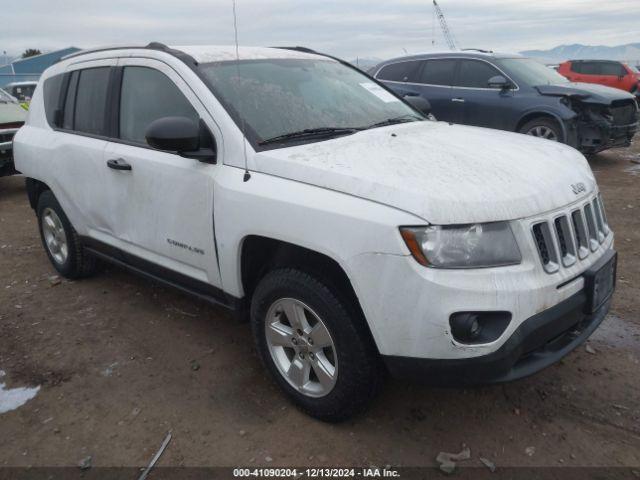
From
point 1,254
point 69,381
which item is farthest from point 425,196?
point 1,254

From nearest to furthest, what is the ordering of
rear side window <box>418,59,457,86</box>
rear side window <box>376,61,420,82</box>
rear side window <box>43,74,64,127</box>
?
rear side window <box>43,74,64,127</box>, rear side window <box>418,59,457,86</box>, rear side window <box>376,61,420,82</box>

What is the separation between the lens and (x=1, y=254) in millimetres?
5500

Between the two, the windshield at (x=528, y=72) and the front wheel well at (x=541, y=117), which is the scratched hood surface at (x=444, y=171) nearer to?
the front wheel well at (x=541, y=117)

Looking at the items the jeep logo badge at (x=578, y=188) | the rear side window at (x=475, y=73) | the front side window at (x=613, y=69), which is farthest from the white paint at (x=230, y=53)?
the front side window at (x=613, y=69)

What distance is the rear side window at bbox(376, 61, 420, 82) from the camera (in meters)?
9.16

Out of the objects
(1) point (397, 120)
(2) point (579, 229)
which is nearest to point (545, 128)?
(1) point (397, 120)

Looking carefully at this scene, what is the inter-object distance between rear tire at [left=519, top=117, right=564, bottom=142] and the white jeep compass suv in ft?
16.6

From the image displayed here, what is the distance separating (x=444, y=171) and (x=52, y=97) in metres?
3.42

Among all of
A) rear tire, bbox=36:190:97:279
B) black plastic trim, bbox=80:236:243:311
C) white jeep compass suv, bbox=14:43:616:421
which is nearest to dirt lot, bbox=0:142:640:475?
white jeep compass suv, bbox=14:43:616:421

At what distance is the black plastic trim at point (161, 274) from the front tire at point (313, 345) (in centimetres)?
28

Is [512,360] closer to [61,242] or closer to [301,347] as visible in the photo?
[301,347]

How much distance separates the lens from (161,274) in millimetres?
3385

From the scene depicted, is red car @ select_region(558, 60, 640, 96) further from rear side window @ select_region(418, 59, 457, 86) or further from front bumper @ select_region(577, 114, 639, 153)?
rear side window @ select_region(418, 59, 457, 86)

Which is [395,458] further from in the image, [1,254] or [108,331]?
[1,254]
